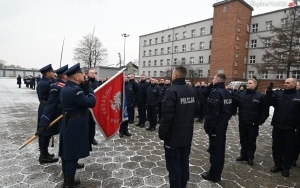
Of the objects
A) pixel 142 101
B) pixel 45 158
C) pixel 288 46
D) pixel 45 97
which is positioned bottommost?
pixel 45 158

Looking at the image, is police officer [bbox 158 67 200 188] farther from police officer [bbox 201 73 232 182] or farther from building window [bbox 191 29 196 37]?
building window [bbox 191 29 196 37]

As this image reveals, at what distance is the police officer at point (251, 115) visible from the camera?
530 cm

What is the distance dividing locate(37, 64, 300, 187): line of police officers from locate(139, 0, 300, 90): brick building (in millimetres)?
34344

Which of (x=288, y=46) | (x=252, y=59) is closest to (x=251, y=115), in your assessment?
(x=288, y=46)

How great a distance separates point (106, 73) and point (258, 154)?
997 inches

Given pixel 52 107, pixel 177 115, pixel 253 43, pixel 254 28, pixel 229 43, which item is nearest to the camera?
pixel 177 115

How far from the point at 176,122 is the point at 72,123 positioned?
1779 millimetres

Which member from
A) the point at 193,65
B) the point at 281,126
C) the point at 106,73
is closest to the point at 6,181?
the point at 281,126

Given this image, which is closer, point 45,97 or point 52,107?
point 52,107

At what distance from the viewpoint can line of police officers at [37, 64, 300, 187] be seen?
3.63 metres

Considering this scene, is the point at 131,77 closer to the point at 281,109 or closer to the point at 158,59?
the point at 281,109

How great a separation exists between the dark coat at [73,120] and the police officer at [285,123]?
4.14 metres

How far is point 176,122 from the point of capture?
361cm

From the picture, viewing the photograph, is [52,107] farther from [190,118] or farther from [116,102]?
[190,118]
